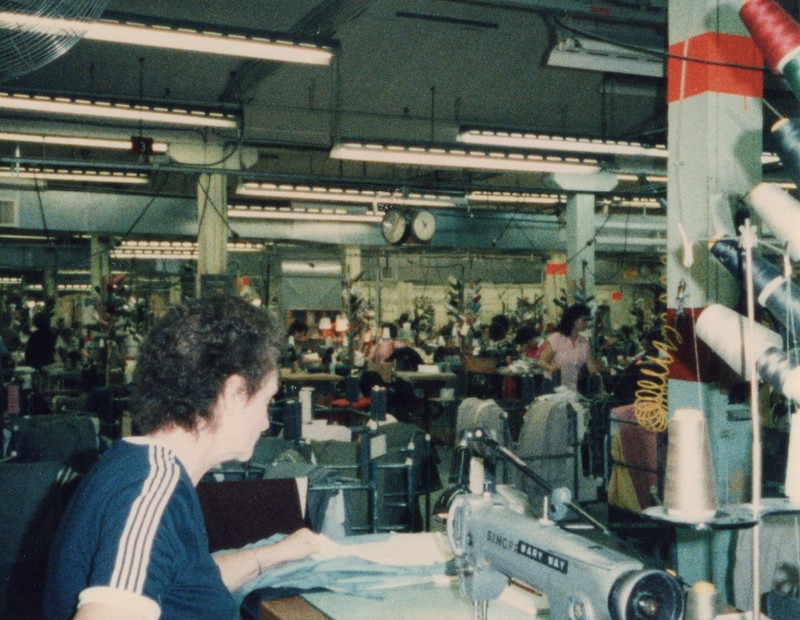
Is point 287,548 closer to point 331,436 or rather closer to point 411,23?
point 331,436

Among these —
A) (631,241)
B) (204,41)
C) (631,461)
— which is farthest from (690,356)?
(631,241)

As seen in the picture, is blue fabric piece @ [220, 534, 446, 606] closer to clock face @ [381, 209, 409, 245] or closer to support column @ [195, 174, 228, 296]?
clock face @ [381, 209, 409, 245]

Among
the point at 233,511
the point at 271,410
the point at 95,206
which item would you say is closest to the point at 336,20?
the point at 271,410

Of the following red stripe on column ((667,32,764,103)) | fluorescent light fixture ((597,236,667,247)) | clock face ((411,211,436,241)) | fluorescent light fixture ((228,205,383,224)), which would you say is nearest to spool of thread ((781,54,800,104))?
red stripe on column ((667,32,764,103))

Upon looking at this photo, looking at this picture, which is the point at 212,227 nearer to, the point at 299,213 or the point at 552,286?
the point at 299,213

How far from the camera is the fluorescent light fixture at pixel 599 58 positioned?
18.8 ft

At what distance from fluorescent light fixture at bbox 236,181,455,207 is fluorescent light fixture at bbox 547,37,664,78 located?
130 inches

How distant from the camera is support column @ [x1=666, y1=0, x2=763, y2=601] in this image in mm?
3363

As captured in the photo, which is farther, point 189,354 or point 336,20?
point 336,20

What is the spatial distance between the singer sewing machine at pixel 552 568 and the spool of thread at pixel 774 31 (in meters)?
1.02

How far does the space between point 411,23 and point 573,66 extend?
1.68 m

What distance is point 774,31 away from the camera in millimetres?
1614

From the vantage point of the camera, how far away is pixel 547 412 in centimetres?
497

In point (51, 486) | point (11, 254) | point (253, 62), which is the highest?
point (253, 62)
